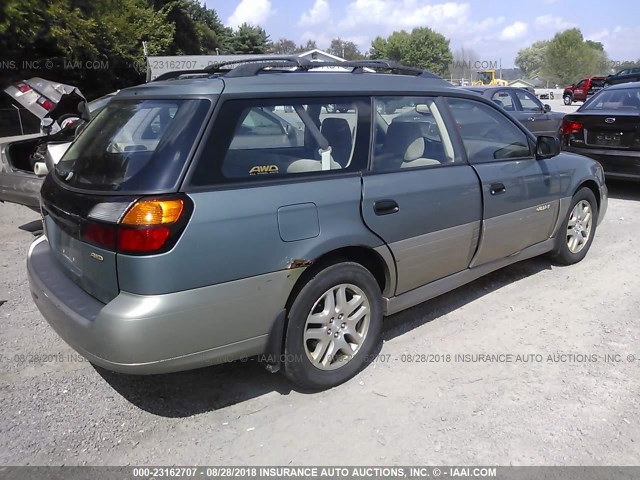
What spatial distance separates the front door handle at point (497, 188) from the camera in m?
3.81

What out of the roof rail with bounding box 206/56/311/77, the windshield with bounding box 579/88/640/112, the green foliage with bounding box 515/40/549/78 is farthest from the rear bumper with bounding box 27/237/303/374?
the green foliage with bounding box 515/40/549/78

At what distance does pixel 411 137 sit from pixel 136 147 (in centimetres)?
177

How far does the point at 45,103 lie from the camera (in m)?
8.40

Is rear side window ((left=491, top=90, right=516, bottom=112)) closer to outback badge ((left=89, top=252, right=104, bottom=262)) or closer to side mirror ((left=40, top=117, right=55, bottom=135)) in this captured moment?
side mirror ((left=40, top=117, right=55, bottom=135))

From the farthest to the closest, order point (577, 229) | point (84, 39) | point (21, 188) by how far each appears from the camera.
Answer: point (84, 39) → point (21, 188) → point (577, 229)

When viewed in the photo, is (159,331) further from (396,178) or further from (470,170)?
(470,170)

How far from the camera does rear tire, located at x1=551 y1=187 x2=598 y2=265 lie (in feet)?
15.7

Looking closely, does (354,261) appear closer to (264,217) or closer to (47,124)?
(264,217)

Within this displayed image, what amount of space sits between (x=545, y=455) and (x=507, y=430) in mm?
225

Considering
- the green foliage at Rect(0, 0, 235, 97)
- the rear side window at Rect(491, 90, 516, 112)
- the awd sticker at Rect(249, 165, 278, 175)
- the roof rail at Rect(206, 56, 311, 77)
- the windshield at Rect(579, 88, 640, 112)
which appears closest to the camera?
the awd sticker at Rect(249, 165, 278, 175)

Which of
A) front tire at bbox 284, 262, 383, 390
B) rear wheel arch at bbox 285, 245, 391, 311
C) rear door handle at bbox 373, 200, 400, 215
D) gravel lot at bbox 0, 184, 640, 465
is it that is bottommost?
gravel lot at bbox 0, 184, 640, 465

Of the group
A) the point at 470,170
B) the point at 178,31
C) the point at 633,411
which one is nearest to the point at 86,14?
the point at 178,31

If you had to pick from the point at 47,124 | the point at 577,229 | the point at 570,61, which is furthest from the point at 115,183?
the point at 570,61

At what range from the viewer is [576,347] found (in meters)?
3.55
